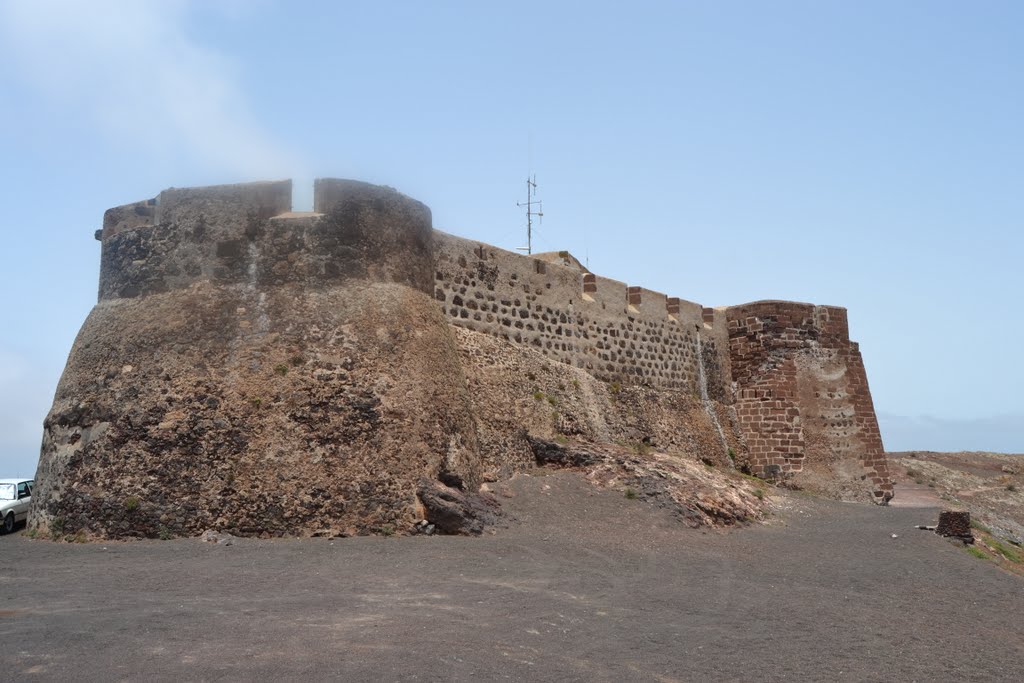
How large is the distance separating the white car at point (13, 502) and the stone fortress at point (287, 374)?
208cm

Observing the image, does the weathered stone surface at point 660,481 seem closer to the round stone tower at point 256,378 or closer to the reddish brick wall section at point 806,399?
the round stone tower at point 256,378

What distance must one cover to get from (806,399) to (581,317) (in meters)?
5.75

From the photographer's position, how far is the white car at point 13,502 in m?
13.0

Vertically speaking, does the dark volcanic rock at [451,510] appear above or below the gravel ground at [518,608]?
above

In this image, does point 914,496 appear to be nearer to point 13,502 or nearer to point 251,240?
point 251,240

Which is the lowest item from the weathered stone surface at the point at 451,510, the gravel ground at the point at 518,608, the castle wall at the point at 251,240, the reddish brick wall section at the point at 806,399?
the gravel ground at the point at 518,608

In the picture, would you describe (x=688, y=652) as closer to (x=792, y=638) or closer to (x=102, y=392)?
(x=792, y=638)

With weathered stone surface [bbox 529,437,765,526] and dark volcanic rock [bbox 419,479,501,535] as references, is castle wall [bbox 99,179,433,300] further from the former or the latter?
weathered stone surface [bbox 529,437,765,526]

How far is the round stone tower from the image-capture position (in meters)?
10.6

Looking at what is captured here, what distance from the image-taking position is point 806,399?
19328 mm

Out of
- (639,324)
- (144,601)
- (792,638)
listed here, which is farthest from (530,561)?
(639,324)

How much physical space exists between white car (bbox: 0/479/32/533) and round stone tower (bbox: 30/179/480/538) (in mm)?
2135

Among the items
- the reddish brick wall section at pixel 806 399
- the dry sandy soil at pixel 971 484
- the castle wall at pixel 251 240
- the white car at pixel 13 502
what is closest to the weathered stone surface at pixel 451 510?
the castle wall at pixel 251 240

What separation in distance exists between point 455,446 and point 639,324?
285 inches
